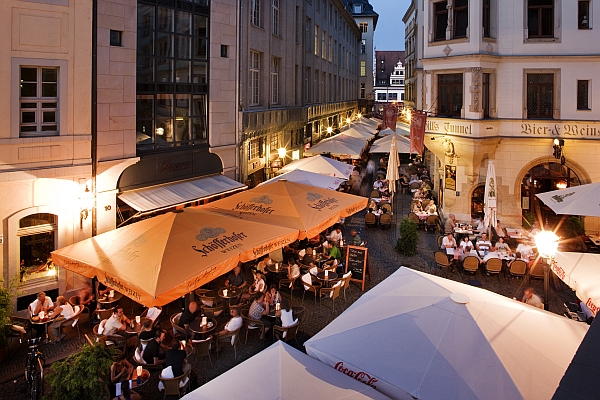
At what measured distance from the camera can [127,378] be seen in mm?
9766

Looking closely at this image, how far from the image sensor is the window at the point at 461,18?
2292 centimetres

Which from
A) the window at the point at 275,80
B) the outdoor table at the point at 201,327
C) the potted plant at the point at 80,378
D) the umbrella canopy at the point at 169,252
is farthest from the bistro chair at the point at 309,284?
the window at the point at 275,80

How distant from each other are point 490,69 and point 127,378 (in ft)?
65.0

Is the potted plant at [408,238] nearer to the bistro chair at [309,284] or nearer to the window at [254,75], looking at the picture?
the bistro chair at [309,284]

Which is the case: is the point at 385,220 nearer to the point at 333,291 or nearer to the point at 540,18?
the point at 333,291

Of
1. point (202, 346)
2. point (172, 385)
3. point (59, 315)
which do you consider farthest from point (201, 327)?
point (59, 315)

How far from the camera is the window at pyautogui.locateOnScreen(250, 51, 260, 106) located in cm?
2467

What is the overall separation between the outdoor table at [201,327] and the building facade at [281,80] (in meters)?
10.8

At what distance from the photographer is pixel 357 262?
16.5 m

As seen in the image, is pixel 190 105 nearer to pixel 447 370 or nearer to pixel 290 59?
pixel 290 59

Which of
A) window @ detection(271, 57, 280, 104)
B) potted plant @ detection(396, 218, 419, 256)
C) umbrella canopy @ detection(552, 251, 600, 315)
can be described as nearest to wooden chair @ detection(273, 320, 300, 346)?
umbrella canopy @ detection(552, 251, 600, 315)

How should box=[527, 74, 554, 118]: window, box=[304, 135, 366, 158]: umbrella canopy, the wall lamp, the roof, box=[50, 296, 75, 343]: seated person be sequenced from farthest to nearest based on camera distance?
the roof, box=[304, 135, 366, 158]: umbrella canopy, box=[527, 74, 554, 118]: window, the wall lamp, box=[50, 296, 75, 343]: seated person

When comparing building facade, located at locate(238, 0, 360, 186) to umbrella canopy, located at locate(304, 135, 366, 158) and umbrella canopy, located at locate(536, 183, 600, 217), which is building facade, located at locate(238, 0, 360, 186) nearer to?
umbrella canopy, located at locate(304, 135, 366, 158)

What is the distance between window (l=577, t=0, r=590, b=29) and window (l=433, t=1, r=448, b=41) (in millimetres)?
5559
